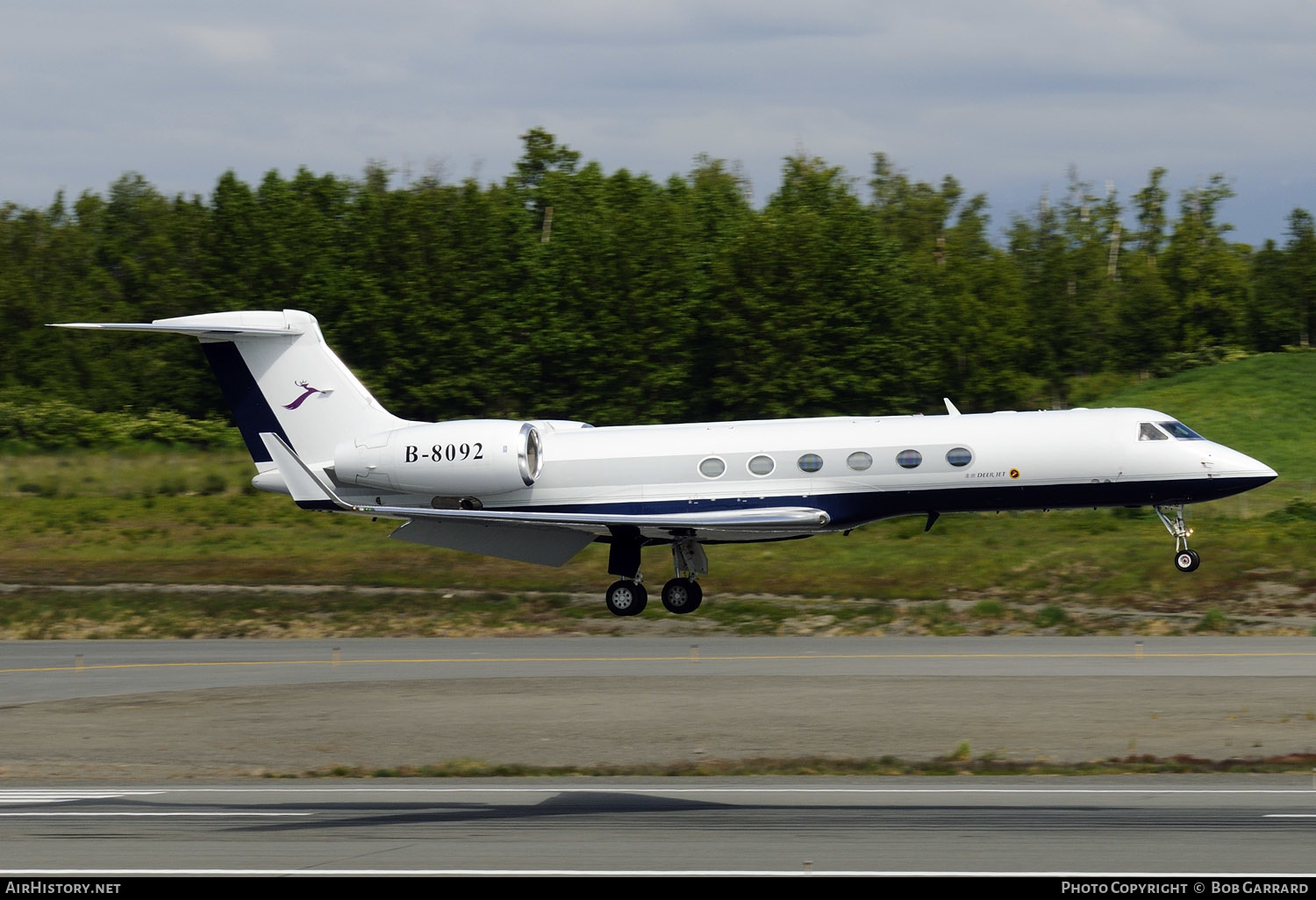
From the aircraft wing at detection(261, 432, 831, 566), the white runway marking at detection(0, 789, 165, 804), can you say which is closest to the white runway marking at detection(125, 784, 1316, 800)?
the white runway marking at detection(0, 789, 165, 804)

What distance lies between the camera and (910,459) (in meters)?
23.9

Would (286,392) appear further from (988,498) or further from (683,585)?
(988,498)

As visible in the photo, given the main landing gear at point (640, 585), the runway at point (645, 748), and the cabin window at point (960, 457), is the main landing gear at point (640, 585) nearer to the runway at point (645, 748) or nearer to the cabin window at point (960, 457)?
the runway at point (645, 748)

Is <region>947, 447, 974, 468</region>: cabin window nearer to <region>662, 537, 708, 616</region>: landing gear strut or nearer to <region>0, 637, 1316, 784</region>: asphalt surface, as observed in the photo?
<region>0, 637, 1316, 784</region>: asphalt surface

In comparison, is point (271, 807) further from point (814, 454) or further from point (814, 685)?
point (814, 454)

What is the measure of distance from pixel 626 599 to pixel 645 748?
11449 mm

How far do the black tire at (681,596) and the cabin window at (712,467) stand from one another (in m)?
2.17

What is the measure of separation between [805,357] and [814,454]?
80.2 ft

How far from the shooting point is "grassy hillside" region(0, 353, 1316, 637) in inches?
1025

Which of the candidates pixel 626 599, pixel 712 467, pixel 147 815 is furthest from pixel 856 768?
pixel 626 599

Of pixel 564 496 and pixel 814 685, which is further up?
pixel 564 496
